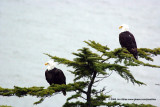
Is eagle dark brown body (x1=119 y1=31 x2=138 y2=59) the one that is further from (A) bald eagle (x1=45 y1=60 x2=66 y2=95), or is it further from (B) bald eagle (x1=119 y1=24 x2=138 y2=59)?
(A) bald eagle (x1=45 y1=60 x2=66 y2=95)

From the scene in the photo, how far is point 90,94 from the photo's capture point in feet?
20.0

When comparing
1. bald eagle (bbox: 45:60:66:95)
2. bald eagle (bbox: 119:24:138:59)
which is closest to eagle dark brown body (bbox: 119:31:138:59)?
bald eagle (bbox: 119:24:138:59)

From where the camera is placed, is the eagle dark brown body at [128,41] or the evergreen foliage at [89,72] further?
the eagle dark brown body at [128,41]

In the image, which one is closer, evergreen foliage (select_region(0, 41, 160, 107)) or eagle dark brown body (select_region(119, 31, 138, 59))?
evergreen foliage (select_region(0, 41, 160, 107))

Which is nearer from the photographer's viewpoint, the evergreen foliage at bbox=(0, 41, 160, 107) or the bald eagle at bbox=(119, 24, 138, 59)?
the evergreen foliage at bbox=(0, 41, 160, 107)

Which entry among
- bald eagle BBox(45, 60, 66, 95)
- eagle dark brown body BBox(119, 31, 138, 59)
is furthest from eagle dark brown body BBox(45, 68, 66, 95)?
eagle dark brown body BBox(119, 31, 138, 59)

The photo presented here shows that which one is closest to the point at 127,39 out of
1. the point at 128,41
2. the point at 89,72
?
the point at 128,41

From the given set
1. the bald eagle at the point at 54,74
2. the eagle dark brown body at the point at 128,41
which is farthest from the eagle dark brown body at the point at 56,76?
the eagle dark brown body at the point at 128,41

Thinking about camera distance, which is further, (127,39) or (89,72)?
(127,39)

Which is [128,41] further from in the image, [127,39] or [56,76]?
[56,76]

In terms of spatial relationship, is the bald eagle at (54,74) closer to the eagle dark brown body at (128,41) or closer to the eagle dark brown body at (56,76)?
the eagle dark brown body at (56,76)

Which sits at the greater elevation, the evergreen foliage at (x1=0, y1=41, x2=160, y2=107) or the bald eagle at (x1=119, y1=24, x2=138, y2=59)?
the bald eagle at (x1=119, y1=24, x2=138, y2=59)

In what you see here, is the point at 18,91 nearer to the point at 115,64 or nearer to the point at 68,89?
the point at 68,89

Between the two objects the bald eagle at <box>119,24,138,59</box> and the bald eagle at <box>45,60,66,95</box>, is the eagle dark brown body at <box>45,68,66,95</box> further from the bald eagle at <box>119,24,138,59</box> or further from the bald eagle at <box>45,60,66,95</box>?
the bald eagle at <box>119,24,138,59</box>
